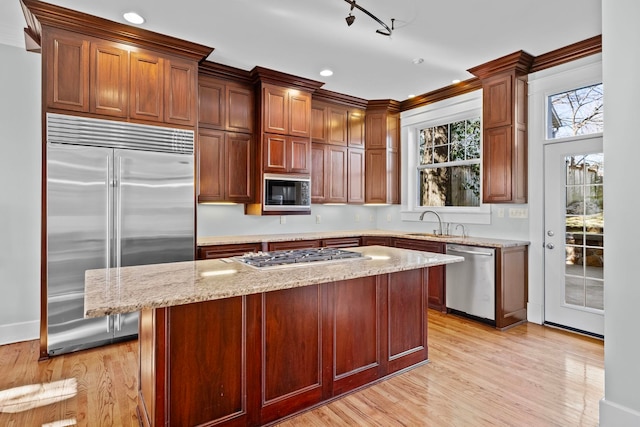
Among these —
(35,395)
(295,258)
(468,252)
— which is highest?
(295,258)

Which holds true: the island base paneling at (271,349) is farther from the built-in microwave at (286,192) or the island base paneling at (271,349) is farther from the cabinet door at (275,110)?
the cabinet door at (275,110)

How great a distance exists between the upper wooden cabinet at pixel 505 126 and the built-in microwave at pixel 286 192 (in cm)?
218

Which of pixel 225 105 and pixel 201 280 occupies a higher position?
pixel 225 105

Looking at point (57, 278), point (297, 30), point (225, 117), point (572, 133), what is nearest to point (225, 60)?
point (225, 117)

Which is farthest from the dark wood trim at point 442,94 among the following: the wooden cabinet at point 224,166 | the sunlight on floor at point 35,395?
the sunlight on floor at point 35,395

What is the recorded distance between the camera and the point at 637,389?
1883 millimetres

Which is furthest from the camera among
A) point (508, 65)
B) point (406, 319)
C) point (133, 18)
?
point (508, 65)

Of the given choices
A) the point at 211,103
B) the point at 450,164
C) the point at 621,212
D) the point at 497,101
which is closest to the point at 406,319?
the point at 621,212

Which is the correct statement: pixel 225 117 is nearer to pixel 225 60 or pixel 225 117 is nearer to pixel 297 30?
pixel 225 60

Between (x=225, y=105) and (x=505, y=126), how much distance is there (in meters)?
3.17

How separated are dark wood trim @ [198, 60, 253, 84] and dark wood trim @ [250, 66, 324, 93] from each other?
0.09 m

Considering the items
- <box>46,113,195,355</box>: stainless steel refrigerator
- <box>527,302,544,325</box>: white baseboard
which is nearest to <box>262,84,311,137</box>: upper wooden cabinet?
<box>46,113,195,355</box>: stainless steel refrigerator

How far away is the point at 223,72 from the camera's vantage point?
405 centimetres

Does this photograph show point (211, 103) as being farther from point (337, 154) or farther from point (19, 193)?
point (19, 193)
